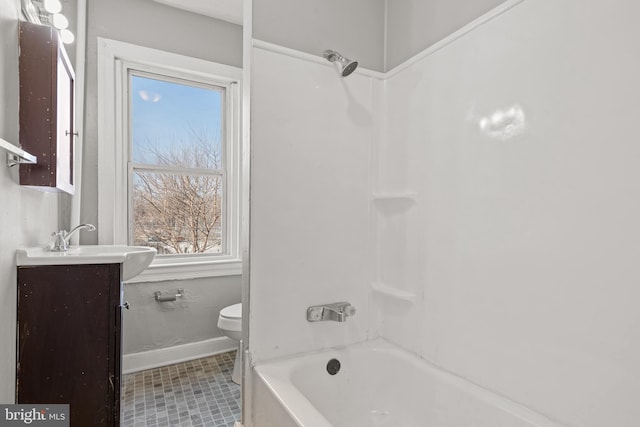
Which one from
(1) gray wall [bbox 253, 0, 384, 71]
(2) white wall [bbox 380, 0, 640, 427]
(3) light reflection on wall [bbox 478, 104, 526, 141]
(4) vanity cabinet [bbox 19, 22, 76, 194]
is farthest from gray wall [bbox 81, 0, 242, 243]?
(3) light reflection on wall [bbox 478, 104, 526, 141]

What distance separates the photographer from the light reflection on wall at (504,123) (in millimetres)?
1167

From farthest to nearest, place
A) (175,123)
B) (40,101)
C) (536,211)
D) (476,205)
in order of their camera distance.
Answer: (175,123)
(40,101)
(476,205)
(536,211)

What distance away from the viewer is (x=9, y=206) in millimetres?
1327

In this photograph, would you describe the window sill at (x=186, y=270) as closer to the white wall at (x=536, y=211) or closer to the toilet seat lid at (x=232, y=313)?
Result: the toilet seat lid at (x=232, y=313)

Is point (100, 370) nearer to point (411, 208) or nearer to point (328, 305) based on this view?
point (328, 305)

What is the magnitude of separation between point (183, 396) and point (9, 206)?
1.45 meters

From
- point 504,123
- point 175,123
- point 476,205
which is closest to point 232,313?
point 175,123

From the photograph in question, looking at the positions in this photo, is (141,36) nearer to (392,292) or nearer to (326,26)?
(326,26)

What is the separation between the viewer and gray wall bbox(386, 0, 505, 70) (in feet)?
4.45

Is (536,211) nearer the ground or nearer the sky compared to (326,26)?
nearer the ground

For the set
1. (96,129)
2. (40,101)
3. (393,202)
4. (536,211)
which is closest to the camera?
(536,211)

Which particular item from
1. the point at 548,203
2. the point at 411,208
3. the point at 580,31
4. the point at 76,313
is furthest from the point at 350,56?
the point at 76,313

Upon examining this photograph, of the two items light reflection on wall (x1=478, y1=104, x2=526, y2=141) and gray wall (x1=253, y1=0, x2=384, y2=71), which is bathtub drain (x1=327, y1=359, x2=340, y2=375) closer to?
light reflection on wall (x1=478, y1=104, x2=526, y2=141)

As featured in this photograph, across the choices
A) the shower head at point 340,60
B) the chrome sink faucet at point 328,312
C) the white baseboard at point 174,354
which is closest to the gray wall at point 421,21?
the shower head at point 340,60
